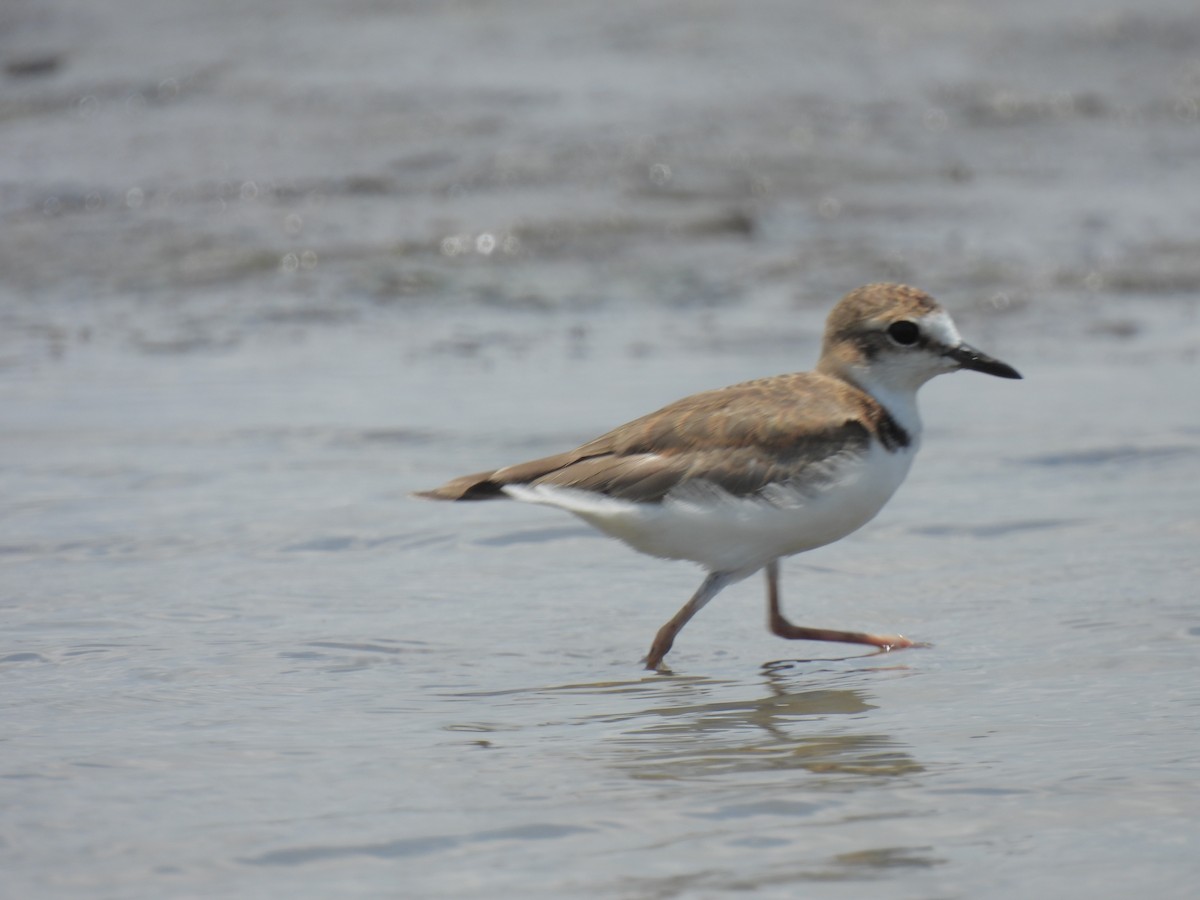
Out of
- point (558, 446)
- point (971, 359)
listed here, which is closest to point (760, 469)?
point (971, 359)

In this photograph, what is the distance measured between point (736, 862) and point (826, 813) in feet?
1.19

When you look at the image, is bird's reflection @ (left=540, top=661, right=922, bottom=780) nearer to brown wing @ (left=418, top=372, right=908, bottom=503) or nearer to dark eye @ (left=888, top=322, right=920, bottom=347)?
brown wing @ (left=418, top=372, right=908, bottom=503)

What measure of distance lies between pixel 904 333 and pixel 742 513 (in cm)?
82

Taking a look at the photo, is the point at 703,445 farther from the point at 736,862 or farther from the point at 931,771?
the point at 736,862

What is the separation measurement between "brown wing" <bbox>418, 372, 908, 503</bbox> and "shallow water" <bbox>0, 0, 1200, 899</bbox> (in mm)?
525

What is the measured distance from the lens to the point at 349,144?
46.4ft

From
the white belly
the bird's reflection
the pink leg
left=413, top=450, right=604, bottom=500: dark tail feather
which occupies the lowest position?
the bird's reflection

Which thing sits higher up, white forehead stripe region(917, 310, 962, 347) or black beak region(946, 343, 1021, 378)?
white forehead stripe region(917, 310, 962, 347)

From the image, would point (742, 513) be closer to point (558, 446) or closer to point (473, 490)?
point (473, 490)

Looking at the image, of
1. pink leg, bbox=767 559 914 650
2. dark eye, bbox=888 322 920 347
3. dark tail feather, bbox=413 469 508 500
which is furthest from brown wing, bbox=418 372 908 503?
pink leg, bbox=767 559 914 650

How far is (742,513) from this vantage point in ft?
17.3

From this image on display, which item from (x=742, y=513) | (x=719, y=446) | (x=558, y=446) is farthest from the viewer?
(x=558, y=446)

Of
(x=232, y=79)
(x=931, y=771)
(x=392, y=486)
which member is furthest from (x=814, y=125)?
(x=931, y=771)

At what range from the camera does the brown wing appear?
532cm
